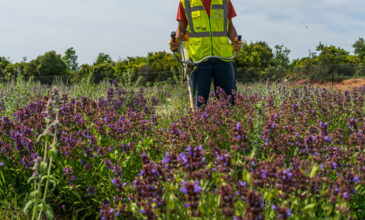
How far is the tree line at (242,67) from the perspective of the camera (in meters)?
21.6

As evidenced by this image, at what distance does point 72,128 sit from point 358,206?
108 inches

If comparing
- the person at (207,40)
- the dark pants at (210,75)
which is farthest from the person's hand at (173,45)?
the dark pants at (210,75)

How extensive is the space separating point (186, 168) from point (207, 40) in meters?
3.74

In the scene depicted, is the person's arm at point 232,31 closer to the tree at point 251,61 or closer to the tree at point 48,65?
the tree at point 251,61

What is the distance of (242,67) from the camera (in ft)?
86.0

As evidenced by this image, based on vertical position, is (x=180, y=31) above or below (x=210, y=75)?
above

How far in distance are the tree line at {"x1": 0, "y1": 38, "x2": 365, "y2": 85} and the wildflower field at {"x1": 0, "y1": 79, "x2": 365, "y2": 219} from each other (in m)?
12.5

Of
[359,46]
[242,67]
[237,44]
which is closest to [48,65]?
[242,67]

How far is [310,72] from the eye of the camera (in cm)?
2236

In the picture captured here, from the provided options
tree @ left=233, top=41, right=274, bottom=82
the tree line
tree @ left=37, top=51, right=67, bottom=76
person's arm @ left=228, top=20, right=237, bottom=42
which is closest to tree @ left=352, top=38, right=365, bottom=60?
the tree line

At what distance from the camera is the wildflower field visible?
1.73 m

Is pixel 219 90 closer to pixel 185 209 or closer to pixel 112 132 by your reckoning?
pixel 112 132

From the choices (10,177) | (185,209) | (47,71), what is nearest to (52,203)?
(10,177)

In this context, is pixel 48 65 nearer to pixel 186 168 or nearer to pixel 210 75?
pixel 210 75
